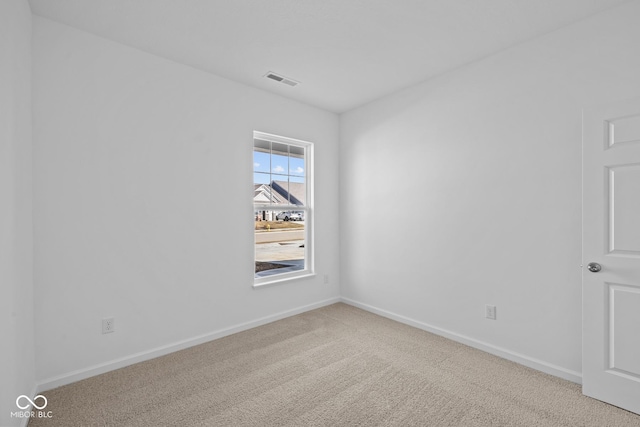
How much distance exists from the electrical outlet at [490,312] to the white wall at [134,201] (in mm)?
2292

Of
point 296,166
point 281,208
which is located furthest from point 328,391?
point 296,166

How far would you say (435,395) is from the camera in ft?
6.89

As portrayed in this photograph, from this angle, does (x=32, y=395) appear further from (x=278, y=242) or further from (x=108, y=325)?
(x=278, y=242)

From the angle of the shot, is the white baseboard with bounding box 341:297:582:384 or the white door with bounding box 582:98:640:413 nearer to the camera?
the white door with bounding box 582:98:640:413

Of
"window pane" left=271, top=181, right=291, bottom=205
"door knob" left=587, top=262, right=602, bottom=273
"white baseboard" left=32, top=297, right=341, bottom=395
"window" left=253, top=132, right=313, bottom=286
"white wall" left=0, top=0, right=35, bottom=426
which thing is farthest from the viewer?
"window pane" left=271, top=181, right=291, bottom=205

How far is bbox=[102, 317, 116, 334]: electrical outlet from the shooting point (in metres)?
2.42

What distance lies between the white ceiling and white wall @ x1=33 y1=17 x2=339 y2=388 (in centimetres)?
26

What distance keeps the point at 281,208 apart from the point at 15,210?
2.41 metres

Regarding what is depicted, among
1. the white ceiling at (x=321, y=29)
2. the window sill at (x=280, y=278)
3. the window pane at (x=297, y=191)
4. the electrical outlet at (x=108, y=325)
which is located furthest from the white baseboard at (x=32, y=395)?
the window pane at (x=297, y=191)

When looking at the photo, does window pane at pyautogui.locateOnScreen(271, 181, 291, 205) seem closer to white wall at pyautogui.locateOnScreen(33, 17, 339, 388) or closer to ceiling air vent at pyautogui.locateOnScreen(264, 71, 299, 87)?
white wall at pyautogui.locateOnScreen(33, 17, 339, 388)

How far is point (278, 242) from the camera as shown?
384 cm

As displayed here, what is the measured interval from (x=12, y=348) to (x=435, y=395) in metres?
2.59

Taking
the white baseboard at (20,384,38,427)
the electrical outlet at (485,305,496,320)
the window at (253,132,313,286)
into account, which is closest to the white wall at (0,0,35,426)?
the white baseboard at (20,384,38,427)

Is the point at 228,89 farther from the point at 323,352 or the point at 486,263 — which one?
the point at 486,263
